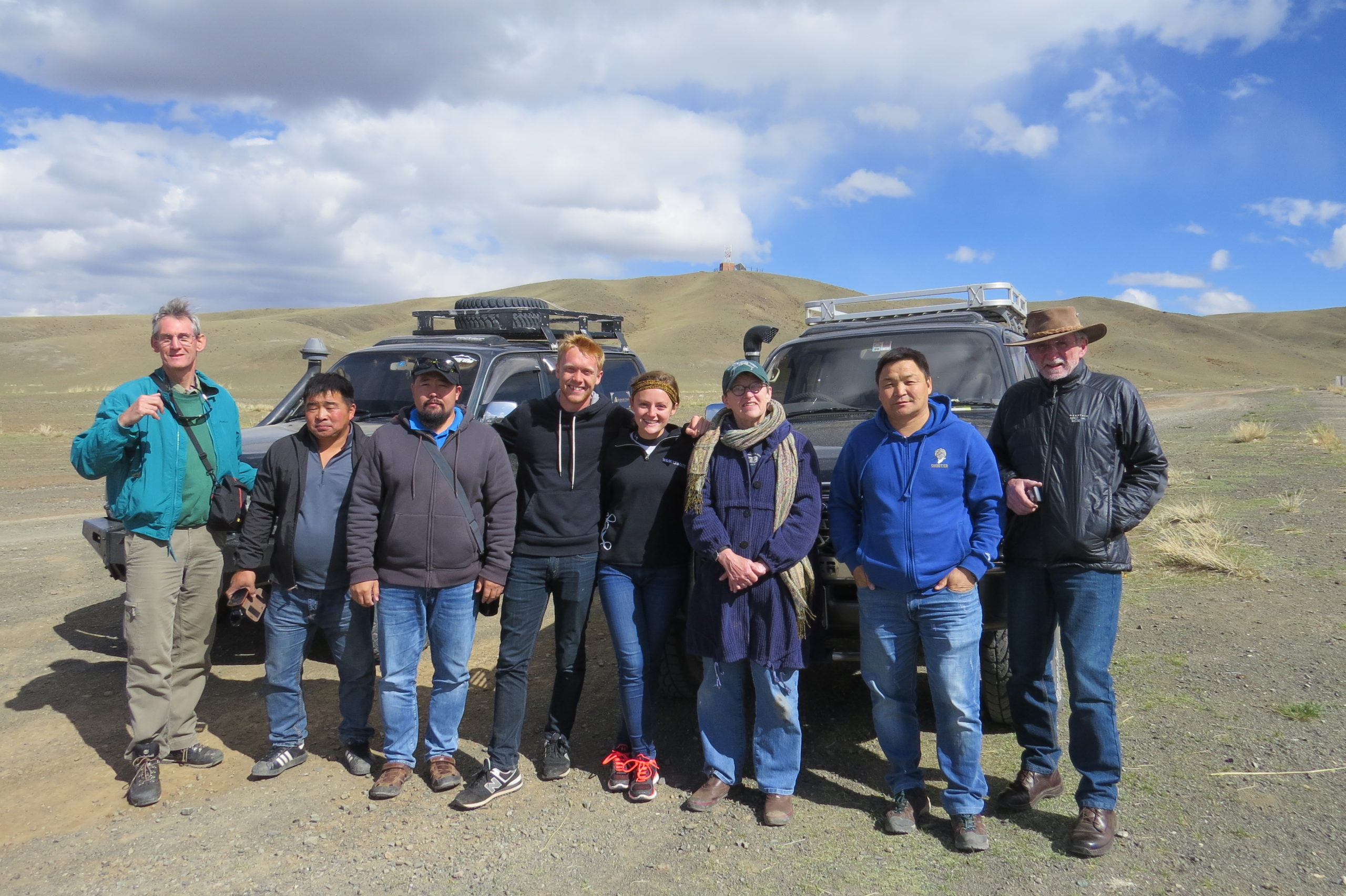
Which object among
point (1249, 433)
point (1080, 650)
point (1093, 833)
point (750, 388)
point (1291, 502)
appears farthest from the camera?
point (1249, 433)

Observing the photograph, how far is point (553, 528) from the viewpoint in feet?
13.2

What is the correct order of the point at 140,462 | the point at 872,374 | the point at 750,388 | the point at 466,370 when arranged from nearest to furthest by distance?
the point at 750,388, the point at 140,462, the point at 872,374, the point at 466,370

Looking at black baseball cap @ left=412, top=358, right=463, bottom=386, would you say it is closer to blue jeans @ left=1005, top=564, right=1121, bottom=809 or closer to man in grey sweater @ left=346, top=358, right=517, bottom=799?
man in grey sweater @ left=346, top=358, right=517, bottom=799

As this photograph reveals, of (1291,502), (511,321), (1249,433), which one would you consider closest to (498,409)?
(511,321)

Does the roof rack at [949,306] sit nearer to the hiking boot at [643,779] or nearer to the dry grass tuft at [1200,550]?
the dry grass tuft at [1200,550]

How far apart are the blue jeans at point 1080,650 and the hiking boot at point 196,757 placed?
3.69 meters

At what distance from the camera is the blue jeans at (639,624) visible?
13.1 feet

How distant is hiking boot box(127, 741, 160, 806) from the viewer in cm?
395

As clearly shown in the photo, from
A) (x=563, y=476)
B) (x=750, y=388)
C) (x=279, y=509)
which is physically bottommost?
(x=279, y=509)

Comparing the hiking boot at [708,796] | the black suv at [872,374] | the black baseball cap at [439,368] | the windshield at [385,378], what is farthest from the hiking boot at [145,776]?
the windshield at [385,378]

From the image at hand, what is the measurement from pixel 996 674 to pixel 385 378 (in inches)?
193

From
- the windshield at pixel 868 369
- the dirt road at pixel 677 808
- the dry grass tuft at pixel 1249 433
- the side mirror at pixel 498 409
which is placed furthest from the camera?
the dry grass tuft at pixel 1249 433

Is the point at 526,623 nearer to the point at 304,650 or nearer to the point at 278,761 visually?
the point at 304,650

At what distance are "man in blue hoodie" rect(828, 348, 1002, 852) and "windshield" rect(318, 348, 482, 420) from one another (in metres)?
3.75
